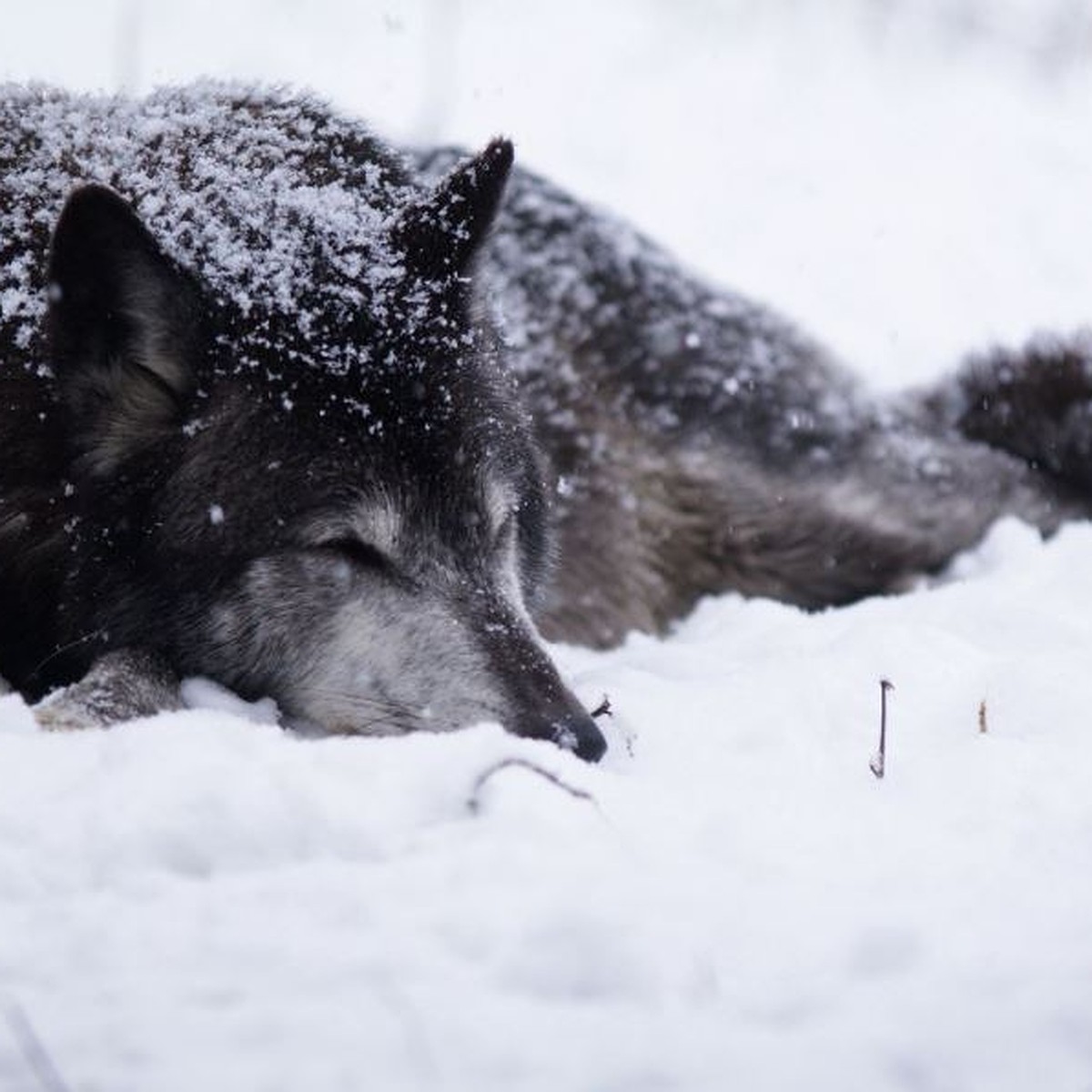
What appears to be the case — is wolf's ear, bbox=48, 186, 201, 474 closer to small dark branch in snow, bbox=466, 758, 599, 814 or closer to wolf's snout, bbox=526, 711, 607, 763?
wolf's snout, bbox=526, 711, 607, 763

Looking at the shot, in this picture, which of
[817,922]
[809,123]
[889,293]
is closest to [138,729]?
[817,922]

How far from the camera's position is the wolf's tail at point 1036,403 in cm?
550

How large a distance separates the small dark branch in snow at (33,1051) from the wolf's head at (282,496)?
4.14ft

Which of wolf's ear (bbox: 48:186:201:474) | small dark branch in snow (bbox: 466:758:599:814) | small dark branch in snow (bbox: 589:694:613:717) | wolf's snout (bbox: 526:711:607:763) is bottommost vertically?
small dark branch in snow (bbox: 589:694:613:717)

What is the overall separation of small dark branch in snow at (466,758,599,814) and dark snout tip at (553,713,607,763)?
0.37 meters

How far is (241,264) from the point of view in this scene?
294 cm

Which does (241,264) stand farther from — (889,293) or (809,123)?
(809,123)

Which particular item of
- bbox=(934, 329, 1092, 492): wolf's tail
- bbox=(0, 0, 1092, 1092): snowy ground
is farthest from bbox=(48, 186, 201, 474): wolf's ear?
bbox=(934, 329, 1092, 492): wolf's tail

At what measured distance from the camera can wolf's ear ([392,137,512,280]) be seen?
3.10 metres

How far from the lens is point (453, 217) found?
312cm

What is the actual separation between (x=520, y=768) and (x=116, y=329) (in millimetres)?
1397

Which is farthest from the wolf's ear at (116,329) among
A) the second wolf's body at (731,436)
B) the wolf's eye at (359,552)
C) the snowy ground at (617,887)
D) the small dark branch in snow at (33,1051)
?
the second wolf's body at (731,436)

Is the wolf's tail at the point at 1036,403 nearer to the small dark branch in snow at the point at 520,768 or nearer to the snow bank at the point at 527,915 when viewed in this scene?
the snow bank at the point at 527,915

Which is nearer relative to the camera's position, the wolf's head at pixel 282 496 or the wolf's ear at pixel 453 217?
the wolf's head at pixel 282 496
